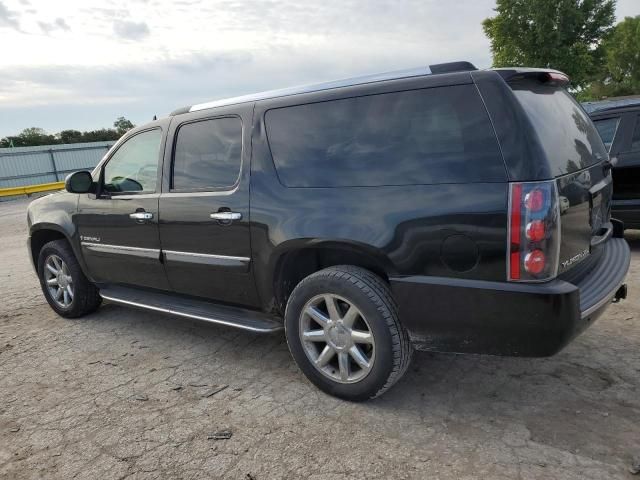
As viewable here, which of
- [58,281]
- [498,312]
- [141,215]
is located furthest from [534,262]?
[58,281]

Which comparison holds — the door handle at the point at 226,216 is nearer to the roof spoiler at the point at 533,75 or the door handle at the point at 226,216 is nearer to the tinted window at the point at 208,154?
the tinted window at the point at 208,154

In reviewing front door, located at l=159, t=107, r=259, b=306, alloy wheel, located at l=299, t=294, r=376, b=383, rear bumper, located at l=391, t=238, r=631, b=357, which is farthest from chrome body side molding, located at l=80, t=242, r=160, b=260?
rear bumper, located at l=391, t=238, r=631, b=357

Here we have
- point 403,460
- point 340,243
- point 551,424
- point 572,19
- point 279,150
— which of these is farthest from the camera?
point 572,19

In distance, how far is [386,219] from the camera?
2684 mm

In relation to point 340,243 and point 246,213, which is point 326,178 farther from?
point 246,213

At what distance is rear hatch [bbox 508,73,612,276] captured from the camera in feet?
8.14

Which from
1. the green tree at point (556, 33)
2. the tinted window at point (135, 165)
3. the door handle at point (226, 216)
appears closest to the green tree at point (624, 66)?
the green tree at point (556, 33)

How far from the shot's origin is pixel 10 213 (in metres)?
16.1

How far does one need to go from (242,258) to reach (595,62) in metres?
32.6

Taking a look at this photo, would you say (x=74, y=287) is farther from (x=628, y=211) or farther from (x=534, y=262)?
(x=628, y=211)

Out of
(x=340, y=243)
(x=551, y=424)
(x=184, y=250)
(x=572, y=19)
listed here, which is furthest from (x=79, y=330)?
(x=572, y=19)

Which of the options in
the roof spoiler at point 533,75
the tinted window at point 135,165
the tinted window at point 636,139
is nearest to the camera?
the roof spoiler at point 533,75

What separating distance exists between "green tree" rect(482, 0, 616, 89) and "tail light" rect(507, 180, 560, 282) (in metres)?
29.6

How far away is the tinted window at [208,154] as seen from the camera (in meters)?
3.45
